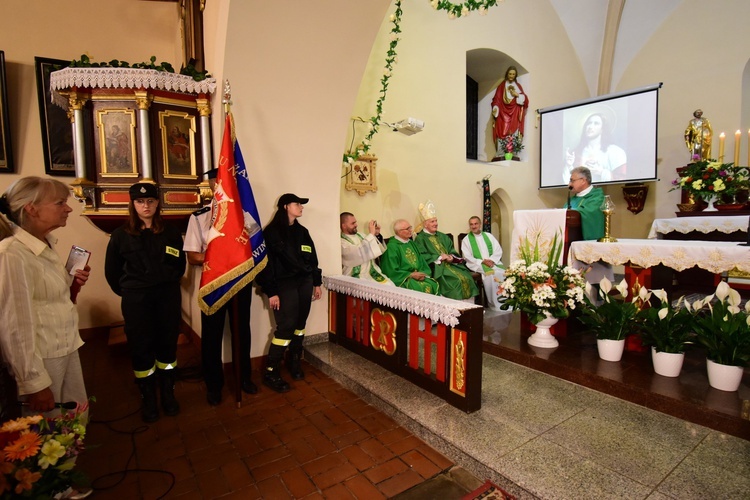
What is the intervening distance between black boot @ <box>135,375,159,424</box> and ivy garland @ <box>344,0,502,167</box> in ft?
10.7

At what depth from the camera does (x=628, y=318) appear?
312cm

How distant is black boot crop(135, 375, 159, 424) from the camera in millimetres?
2816

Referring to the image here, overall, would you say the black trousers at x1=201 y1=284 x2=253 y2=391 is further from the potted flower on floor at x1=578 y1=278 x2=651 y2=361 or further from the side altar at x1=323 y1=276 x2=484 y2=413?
the potted flower on floor at x1=578 y1=278 x2=651 y2=361

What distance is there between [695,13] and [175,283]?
9752 millimetres

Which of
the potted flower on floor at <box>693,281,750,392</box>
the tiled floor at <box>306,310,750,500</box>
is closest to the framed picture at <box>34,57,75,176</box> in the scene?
the tiled floor at <box>306,310,750,500</box>

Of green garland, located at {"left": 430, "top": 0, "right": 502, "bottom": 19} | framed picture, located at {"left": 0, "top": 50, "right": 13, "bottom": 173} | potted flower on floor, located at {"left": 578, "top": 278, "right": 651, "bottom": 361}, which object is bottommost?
potted flower on floor, located at {"left": 578, "top": 278, "right": 651, "bottom": 361}

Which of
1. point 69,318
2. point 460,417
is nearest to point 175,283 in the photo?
point 69,318

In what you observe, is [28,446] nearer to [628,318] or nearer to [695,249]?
[628,318]

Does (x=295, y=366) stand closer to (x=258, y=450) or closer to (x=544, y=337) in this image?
(x=258, y=450)

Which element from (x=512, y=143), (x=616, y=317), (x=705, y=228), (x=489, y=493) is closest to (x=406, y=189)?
(x=512, y=143)

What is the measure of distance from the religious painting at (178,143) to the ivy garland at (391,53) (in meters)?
1.92

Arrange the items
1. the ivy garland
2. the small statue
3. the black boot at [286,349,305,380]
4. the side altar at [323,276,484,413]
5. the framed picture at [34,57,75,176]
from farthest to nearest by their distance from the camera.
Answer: the small statue < the ivy garland < the framed picture at [34,57,75,176] < the black boot at [286,349,305,380] < the side altar at [323,276,484,413]

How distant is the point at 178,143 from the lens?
3.61m

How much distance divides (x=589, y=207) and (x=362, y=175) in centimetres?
277
